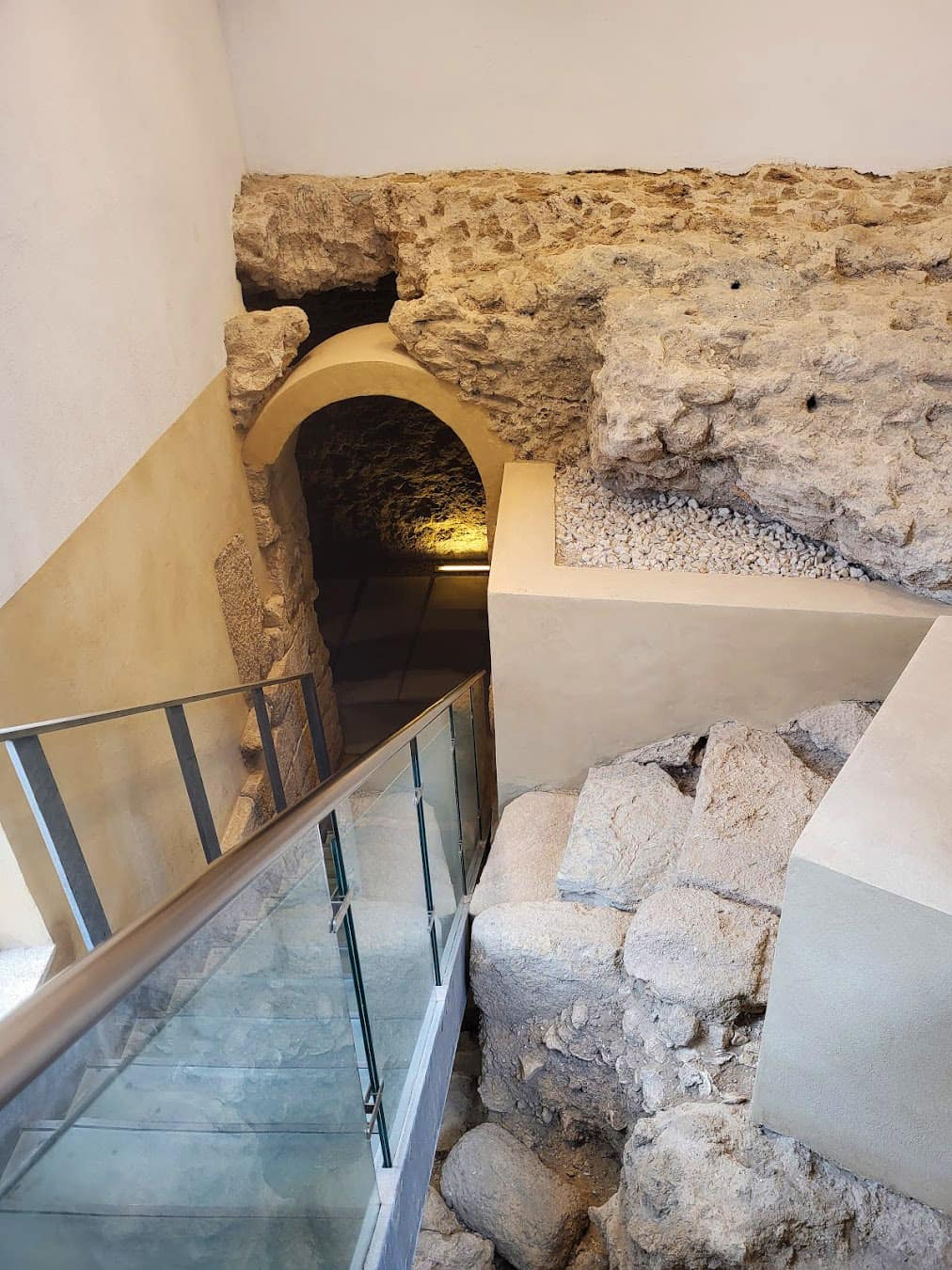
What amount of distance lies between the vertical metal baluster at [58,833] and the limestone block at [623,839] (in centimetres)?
179

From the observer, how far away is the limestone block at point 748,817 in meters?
3.12

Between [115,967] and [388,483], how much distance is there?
27.5 ft

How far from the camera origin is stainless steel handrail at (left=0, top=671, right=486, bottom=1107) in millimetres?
748

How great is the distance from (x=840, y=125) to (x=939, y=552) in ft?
10.5

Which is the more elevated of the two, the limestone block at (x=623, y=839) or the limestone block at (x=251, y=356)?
the limestone block at (x=251, y=356)

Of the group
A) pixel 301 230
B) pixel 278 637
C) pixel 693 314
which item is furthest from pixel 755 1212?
pixel 301 230

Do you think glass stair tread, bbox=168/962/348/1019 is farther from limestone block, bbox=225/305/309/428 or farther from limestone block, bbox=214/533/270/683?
limestone block, bbox=225/305/309/428

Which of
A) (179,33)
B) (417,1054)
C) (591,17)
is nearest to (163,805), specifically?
(417,1054)

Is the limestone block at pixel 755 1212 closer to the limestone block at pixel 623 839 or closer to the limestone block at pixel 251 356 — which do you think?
the limestone block at pixel 623 839

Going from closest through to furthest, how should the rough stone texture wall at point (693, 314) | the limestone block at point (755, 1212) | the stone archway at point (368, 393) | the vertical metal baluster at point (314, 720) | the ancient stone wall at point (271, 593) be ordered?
the limestone block at point (755, 1212), the rough stone texture wall at point (693, 314), the vertical metal baluster at point (314, 720), the ancient stone wall at point (271, 593), the stone archway at point (368, 393)

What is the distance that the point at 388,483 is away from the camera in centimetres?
900

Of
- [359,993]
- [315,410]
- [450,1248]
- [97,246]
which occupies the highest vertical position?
[97,246]

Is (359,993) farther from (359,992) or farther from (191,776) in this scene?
(191,776)

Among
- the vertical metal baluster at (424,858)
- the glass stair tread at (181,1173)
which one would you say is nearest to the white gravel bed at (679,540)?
the vertical metal baluster at (424,858)
